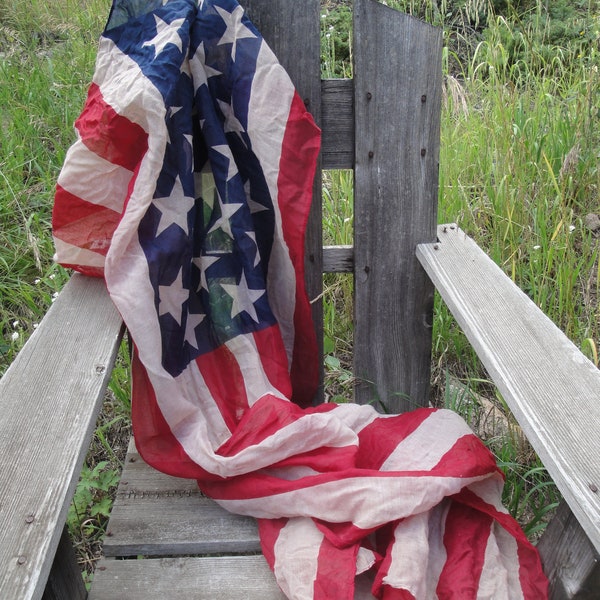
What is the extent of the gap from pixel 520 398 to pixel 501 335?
161mm

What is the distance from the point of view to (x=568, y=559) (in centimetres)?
96

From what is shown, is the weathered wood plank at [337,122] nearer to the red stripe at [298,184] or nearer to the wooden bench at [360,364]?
the wooden bench at [360,364]

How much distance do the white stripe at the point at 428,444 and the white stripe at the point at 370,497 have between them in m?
0.08

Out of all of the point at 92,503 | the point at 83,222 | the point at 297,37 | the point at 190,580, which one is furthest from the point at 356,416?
the point at 92,503

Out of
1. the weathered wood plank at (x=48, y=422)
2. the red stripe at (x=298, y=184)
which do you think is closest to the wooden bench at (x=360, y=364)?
the weathered wood plank at (x=48, y=422)

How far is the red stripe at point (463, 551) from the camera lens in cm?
101

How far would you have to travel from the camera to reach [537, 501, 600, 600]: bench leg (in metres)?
0.91

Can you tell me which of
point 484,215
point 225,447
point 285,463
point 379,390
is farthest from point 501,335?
point 484,215

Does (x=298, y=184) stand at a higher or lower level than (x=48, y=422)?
higher

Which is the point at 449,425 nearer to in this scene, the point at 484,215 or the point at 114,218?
the point at 114,218

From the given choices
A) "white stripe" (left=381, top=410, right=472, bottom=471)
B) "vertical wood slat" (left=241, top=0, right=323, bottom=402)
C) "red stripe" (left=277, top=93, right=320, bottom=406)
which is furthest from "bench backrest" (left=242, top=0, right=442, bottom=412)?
"white stripe" (left=381, top=410, right=472, bottom=471)

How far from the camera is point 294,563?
1.04 m

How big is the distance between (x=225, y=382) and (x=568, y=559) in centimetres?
73

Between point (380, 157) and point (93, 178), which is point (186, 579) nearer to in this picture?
point (93, 178)
